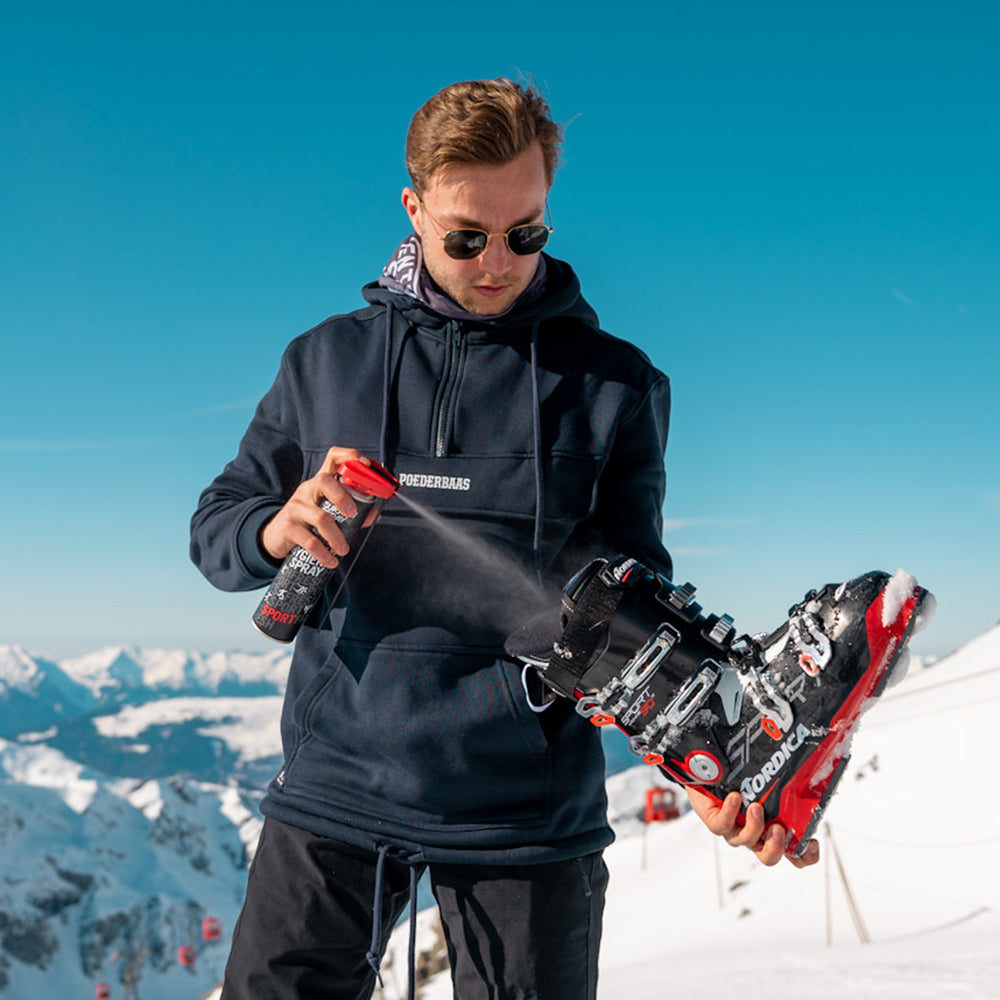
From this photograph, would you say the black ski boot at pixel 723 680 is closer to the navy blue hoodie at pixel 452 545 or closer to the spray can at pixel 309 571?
the navy blue hoodie at pixel 452 545

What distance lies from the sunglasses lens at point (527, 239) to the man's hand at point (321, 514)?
Answer: 94cm

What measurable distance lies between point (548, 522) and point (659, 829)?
3466 centimetres

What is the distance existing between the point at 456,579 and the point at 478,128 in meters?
1.51

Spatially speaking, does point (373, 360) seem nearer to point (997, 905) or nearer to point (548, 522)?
point (548, 522)

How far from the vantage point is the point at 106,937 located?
157875 millimetres

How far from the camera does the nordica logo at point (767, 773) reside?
2779mm

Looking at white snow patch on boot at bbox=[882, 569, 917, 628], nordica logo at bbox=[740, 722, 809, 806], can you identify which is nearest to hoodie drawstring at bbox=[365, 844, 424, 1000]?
nordica logo at bbox=[740, 722, 809, 806]

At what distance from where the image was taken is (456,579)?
2.98m

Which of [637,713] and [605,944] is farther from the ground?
[637,713]

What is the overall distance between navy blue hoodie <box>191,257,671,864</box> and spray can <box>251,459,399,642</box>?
9cm

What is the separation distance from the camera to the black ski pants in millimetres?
2873

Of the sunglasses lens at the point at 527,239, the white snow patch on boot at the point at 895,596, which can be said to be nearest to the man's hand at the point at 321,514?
the sunglasses lens at the point at 527,239

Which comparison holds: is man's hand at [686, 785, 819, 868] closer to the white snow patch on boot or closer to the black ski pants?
the black ski pants

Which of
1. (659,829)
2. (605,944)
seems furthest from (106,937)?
(605,944)
